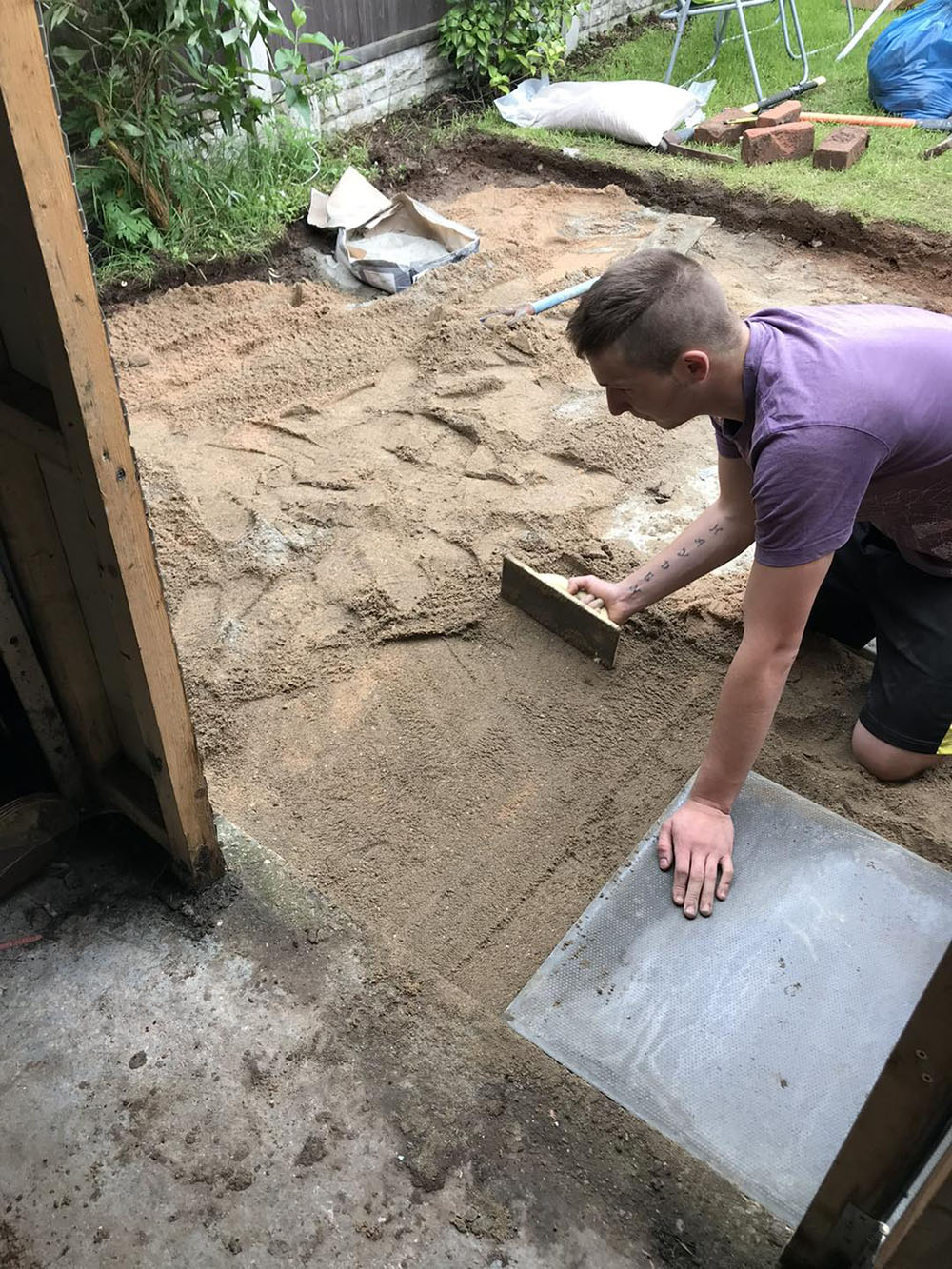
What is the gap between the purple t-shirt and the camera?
179cm

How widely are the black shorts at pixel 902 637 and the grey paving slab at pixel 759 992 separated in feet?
1.12

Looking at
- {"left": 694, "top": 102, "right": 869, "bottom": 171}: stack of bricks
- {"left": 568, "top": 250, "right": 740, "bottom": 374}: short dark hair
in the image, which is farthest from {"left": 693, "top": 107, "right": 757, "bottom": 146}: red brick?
{"left": 568, "top": 250, "right": 740, "bottom": 374}: short dark hair

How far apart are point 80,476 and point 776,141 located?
19.5 feet

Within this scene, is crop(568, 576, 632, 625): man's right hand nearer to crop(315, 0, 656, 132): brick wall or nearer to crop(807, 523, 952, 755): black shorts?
crop(807, 523, 952, 755): black shorts

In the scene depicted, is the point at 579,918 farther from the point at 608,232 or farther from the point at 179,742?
the point at 608,232

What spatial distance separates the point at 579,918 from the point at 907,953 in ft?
2.27

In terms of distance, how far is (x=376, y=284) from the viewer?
15.8 feet

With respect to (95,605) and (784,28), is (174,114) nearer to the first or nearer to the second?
(95,605)

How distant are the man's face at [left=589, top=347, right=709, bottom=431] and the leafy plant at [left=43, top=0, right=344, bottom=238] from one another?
3.51 meters

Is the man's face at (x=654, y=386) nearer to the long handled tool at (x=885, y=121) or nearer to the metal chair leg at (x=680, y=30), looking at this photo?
the long handled tool at (x=885, y=121)

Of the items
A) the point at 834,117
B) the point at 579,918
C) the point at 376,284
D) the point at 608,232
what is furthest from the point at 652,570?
the point at 834,117

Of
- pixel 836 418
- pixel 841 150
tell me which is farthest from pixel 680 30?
pixel 836 418

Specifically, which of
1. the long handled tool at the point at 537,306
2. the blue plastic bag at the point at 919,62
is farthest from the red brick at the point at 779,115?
the long handled tool at the point at 537,306

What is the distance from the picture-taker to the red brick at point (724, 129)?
6.32 meters
